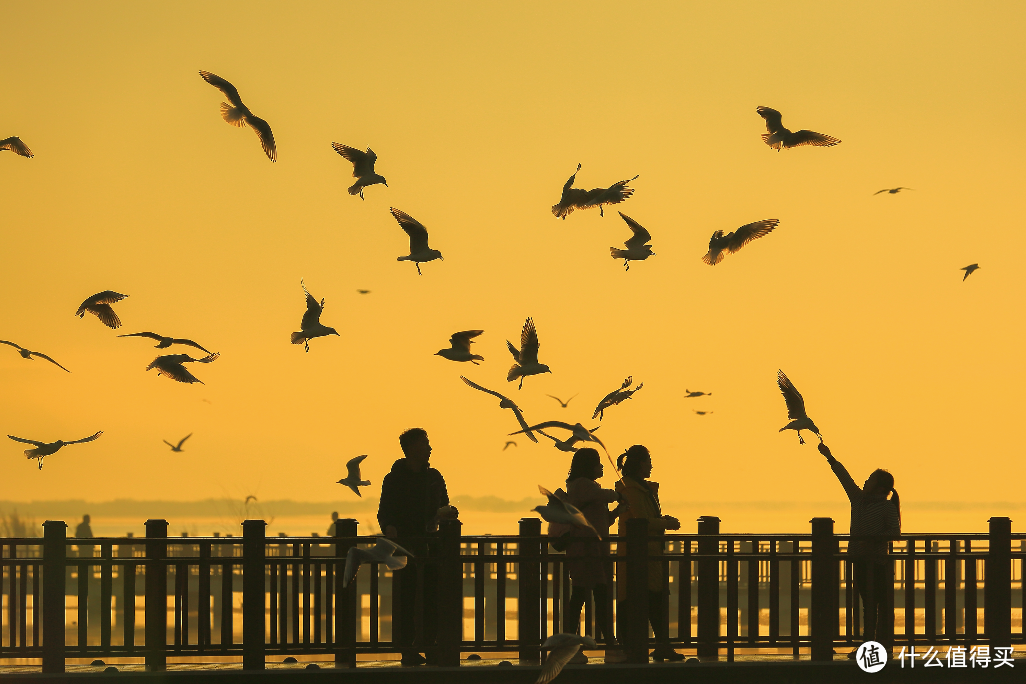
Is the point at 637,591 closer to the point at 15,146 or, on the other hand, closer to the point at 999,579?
the point at 999,579

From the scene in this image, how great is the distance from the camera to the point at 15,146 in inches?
568

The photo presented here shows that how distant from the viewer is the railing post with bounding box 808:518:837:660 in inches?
457

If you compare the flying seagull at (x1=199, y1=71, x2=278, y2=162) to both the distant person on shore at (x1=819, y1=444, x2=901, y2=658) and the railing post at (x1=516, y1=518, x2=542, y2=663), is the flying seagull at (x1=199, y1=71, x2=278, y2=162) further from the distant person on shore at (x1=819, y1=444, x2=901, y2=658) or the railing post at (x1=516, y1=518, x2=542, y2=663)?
the distant person on shore at (x1=819, y1=444, x2=901, y2=658)

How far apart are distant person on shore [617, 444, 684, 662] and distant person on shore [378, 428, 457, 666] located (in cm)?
170

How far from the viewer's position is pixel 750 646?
11.8 m

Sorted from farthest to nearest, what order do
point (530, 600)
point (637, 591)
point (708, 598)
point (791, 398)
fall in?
point (791, 398)
point (708, 598)
point (530, 600)
point (637, 591)

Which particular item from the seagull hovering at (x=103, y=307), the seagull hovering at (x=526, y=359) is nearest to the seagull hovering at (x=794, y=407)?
the seagull hovering at (x=526, y=359)

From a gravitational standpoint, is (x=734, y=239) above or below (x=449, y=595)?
above

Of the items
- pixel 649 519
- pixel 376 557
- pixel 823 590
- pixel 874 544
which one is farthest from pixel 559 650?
pixel 874 544

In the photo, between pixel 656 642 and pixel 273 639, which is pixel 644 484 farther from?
pixel 273 639

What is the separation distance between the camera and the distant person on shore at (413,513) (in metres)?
10.9

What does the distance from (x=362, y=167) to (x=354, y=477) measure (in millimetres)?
3454

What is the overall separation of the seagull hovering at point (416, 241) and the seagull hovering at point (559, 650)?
14.5ft

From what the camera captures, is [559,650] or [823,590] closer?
[559,650]
